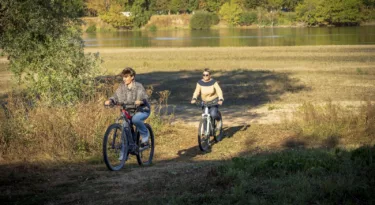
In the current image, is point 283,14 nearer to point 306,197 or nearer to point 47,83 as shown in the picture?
point 47,83

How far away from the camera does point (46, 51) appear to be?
1628cm

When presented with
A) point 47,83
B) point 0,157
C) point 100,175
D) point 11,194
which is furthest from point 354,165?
point 47,83

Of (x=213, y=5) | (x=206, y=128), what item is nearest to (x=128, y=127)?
(x=206, y=128)

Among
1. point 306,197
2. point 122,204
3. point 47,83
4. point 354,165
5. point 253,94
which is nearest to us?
point 306,197

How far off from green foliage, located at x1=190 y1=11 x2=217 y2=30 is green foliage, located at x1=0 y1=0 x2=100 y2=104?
90.4 metres

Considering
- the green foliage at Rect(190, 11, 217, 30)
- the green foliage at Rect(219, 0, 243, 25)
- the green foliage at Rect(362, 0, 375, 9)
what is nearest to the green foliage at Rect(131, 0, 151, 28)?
the green foliage at Rect(190, 11, 217, 30)

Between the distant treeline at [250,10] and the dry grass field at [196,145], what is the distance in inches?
2726

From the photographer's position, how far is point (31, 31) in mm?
15820

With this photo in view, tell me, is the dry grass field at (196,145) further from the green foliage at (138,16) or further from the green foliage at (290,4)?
the green foliage at (138,16)

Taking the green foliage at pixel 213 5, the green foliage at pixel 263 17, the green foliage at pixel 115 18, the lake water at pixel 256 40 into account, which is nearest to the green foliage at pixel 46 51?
the lake water at pixel 256 40

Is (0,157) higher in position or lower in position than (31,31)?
lower

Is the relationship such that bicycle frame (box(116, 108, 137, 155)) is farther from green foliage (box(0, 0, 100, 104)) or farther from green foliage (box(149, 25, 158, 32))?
green foliage (box(149, 25, 158, 32))

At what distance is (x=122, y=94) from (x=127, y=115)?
1.23 feet

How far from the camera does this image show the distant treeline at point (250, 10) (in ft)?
314
